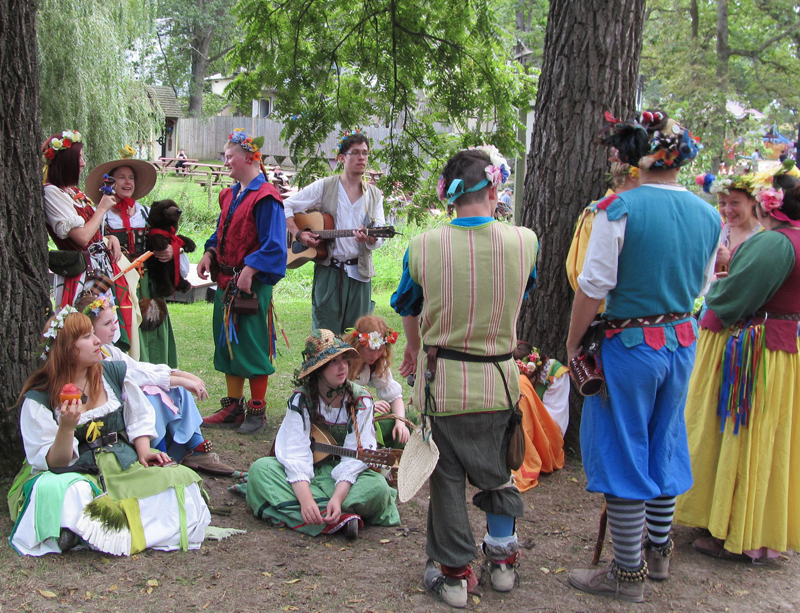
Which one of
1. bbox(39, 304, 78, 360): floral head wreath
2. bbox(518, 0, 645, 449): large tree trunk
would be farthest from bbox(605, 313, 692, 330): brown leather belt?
bbox(39, 304, 78, 360): floral head wreath

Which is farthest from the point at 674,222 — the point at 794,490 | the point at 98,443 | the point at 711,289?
the point at 98,443

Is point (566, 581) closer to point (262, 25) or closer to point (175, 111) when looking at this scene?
point (262, 25)

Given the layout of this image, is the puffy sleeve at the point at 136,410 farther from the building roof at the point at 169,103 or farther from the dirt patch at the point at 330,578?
the building roof at the point at 169,103

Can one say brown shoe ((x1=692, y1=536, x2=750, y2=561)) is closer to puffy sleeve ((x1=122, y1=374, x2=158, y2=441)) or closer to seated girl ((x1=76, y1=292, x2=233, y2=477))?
seated girl ((x1=76, y1=292, x2=233, y2=477))

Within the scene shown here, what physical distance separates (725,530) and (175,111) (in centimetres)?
3594

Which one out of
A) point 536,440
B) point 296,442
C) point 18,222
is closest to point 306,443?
point 296,442

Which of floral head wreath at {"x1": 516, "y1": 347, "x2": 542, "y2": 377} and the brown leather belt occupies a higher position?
the brown leather belt

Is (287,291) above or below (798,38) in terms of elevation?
below

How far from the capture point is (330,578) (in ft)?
10.4

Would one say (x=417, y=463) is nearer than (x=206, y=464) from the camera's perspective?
Yes

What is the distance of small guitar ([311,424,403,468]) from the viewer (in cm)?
373

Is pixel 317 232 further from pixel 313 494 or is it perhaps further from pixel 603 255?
pixel 603 255

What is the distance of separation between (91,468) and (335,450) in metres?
1.17

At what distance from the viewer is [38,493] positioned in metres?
3.17
